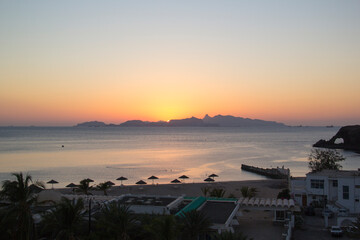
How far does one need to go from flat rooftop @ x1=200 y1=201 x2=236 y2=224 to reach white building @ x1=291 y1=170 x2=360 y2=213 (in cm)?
1167

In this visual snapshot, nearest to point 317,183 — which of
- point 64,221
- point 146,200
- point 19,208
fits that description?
point 146,200

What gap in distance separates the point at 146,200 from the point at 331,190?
19.3m

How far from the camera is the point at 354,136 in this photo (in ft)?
507

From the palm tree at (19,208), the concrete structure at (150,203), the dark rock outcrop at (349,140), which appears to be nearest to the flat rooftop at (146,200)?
the concrete structure at (150,203)

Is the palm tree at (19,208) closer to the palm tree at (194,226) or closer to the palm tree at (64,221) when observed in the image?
the palm tree at (64,221)

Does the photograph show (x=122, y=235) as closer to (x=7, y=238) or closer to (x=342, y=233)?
(x=7, y=238)

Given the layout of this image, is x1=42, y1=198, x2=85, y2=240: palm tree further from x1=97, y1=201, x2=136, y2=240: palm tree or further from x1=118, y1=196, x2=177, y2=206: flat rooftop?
x1=118, y1=196, x2=177, y2=206: flat rooftop

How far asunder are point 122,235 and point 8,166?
252 ft

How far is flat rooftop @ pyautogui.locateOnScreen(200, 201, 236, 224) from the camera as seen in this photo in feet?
77.9

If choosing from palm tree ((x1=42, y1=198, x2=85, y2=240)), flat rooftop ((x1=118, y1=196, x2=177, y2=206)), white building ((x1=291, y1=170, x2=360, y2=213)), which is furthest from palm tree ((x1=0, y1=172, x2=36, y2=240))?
white building ((x1=291, y1=170, x2=360, y2=213))

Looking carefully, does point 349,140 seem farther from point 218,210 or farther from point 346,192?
point 218,210

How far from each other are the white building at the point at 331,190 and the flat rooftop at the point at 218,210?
11.7 m

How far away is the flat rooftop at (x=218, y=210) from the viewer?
23.7 meters

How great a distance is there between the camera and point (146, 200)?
2678 centimetres
